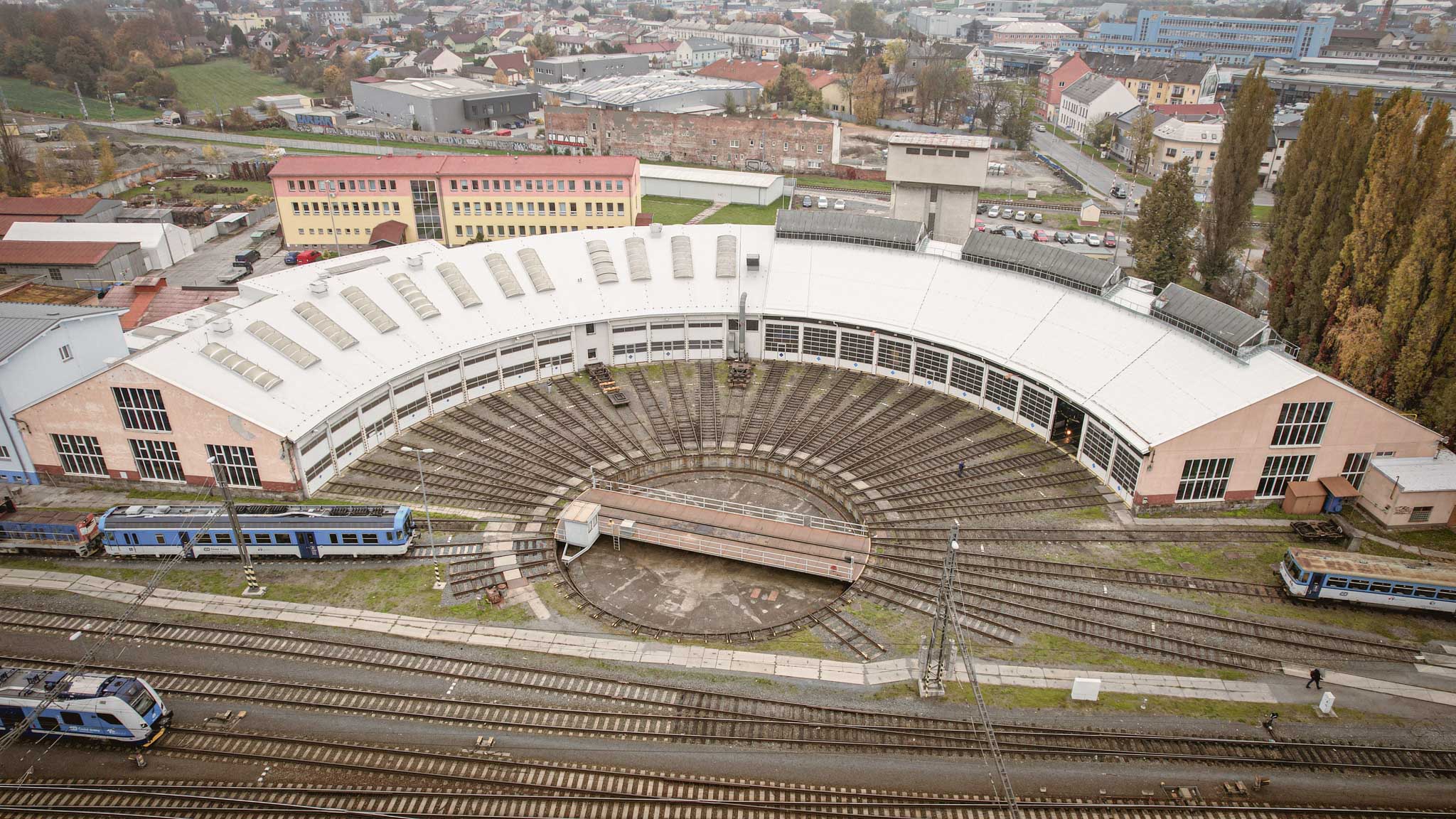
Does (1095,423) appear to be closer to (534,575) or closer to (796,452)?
(796,452)

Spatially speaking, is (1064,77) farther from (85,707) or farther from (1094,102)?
(85,707)

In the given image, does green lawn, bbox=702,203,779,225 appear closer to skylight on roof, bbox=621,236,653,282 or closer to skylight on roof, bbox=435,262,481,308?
skylight on roof, bbox=621,236,653,282

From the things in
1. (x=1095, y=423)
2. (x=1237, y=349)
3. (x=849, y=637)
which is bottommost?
(x=849, y=637)

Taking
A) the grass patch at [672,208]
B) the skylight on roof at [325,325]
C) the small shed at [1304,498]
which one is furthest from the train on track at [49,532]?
the grass patch at [672,208]

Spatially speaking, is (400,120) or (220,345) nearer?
(220,345)

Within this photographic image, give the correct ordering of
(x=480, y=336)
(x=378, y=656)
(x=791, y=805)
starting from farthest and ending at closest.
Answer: (x=480, y=336), (x=378, y=656), (x=791, y=805)

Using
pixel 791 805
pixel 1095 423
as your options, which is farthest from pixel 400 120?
pixel 791 805

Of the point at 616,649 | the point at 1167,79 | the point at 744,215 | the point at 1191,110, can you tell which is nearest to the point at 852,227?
the point at 616,649
